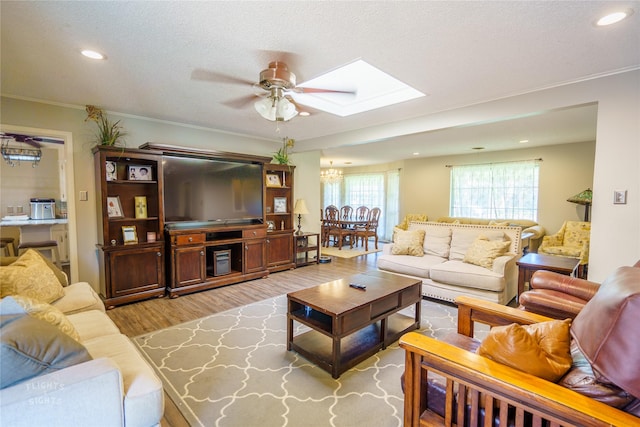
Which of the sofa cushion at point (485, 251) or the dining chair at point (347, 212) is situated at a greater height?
the dining chair at point (347, 212)

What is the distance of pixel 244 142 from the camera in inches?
199

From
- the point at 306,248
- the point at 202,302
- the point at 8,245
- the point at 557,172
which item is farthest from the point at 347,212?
the point at 8,245

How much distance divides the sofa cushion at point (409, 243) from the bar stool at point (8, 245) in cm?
575

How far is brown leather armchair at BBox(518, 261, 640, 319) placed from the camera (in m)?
1.92

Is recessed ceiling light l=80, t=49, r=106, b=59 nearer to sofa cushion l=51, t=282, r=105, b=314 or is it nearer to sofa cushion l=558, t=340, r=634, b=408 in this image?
sofa cushion l=51, t=282, r=105, b=314

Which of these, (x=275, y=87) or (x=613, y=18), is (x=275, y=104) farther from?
(x=613, y=18)

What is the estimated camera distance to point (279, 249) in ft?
16.5

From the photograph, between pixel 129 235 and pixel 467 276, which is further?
pixel 129 235

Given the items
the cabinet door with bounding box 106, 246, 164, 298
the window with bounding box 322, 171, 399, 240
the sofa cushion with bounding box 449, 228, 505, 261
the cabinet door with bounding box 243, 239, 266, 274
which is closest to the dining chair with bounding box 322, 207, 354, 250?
the window with bounding box 322, 171, 399, 240

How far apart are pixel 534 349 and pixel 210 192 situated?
4074mm

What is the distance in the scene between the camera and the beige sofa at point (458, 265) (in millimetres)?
3293

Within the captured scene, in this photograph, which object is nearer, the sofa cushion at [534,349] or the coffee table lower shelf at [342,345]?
the sofa cushion at [534,349]

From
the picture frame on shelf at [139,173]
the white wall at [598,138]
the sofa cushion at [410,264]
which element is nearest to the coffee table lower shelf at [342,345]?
the sofa cushion at [410,264]

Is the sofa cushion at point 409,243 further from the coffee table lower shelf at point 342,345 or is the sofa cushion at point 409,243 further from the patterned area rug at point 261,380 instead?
the coffee table lower shelf at point 342,345
